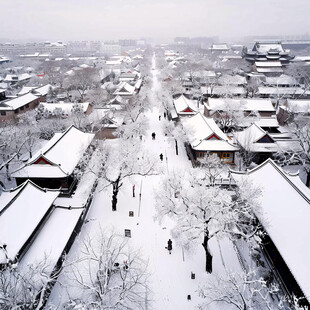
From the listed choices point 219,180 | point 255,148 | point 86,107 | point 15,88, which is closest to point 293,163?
point 255,148

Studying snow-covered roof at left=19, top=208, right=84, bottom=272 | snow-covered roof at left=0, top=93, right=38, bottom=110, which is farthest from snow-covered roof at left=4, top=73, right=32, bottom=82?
snow-covered roof at left=19, top=208, right=84, bottom=272

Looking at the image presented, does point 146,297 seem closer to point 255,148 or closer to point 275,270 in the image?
point 275,270

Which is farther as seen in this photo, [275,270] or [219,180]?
[219,180]

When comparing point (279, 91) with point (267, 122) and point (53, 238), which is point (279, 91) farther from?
point (53, 238)

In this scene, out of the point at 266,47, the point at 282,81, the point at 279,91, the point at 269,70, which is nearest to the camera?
the point at 279,91

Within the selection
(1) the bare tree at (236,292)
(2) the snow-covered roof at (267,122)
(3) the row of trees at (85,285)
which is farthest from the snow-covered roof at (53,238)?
(2) the snow-covered roof at (267,122)

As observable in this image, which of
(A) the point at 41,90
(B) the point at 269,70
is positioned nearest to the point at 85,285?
(A) the point at 41,90
